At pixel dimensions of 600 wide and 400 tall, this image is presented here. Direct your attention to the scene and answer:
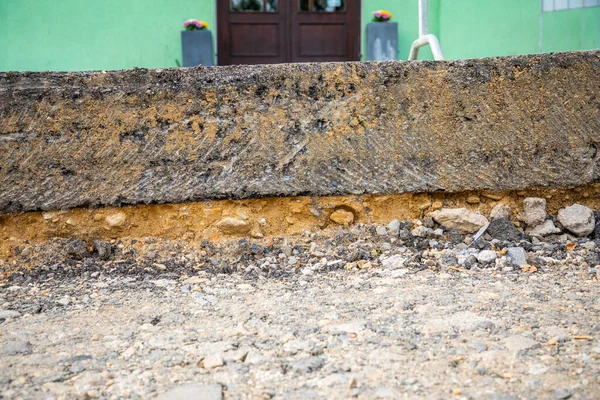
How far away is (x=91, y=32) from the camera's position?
16.9 feet

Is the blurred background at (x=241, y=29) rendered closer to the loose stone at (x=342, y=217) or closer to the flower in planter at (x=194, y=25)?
the flower in planter at (x=194, y=25)

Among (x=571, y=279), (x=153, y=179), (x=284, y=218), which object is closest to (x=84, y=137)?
(x=153, y=179)

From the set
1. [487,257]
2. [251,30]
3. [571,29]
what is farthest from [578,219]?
[251,30]

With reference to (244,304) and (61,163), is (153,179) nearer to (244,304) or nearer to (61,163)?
(61,163)

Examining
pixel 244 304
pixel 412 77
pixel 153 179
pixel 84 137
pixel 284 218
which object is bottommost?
pixel 244 304

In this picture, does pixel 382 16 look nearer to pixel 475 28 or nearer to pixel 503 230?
pixel 475 28

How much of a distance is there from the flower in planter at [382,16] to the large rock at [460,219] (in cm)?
358

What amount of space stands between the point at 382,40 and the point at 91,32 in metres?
2.62

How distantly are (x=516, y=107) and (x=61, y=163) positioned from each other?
5.35 feet

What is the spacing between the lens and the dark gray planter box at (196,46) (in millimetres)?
5160

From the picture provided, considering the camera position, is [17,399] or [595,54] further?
[595,54]

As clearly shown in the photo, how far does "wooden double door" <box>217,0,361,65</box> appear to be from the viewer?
5543 mm

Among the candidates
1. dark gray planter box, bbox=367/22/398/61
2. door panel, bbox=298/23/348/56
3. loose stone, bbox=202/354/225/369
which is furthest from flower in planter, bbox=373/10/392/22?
loose stone, bbox=202/354/225/369

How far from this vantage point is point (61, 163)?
203 centimetres
